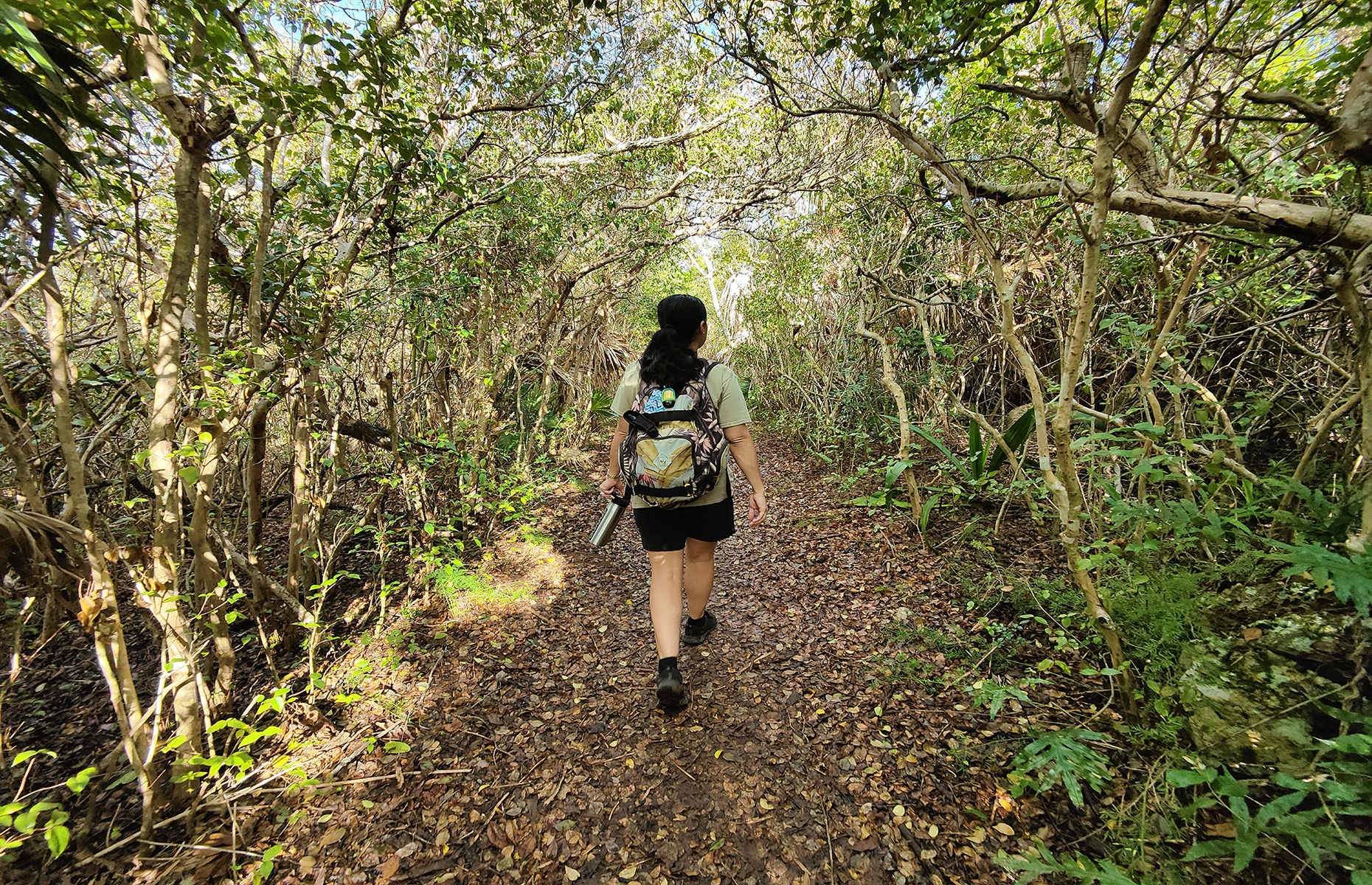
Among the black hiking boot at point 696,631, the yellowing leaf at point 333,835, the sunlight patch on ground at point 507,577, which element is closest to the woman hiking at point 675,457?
the black hiking boot at point 696,631

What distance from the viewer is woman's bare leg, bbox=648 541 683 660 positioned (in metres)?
2.41

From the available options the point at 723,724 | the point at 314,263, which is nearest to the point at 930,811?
the point at 723,724

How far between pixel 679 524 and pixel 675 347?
0.78 meters

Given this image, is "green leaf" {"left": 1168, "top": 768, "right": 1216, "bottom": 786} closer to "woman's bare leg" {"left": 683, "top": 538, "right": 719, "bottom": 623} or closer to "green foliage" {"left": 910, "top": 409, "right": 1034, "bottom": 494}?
"woman's bare leg" {"left": 683, "top": 538, "right": 719, "bottom": 623}

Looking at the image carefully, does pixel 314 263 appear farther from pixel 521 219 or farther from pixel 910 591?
pixel 910 591

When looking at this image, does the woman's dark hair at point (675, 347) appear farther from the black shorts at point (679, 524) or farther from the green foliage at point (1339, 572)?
the green foliage at point (1339, 572)

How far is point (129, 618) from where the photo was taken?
3309mm

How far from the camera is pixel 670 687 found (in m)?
2.35

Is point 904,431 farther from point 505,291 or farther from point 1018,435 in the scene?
point 505,291

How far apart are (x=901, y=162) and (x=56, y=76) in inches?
190

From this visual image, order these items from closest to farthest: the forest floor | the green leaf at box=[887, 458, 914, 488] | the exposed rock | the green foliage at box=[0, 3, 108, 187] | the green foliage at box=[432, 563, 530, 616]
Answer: the green foliage at box=[0, 3, 108, 187], the exposed rock, the forest floor, the green foliage at box=[432, 563, 530, 616], the green leaf at box=[887, 458, 914, 488]

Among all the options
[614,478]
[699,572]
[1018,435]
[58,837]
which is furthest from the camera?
[1018,435]

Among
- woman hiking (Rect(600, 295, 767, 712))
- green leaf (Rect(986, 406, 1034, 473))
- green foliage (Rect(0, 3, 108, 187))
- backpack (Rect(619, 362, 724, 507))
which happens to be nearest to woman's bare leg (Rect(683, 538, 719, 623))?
woman hiking (Rect(600, 295, 767, 712))

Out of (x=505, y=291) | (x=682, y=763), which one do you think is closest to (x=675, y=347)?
(x=682, y=763)
